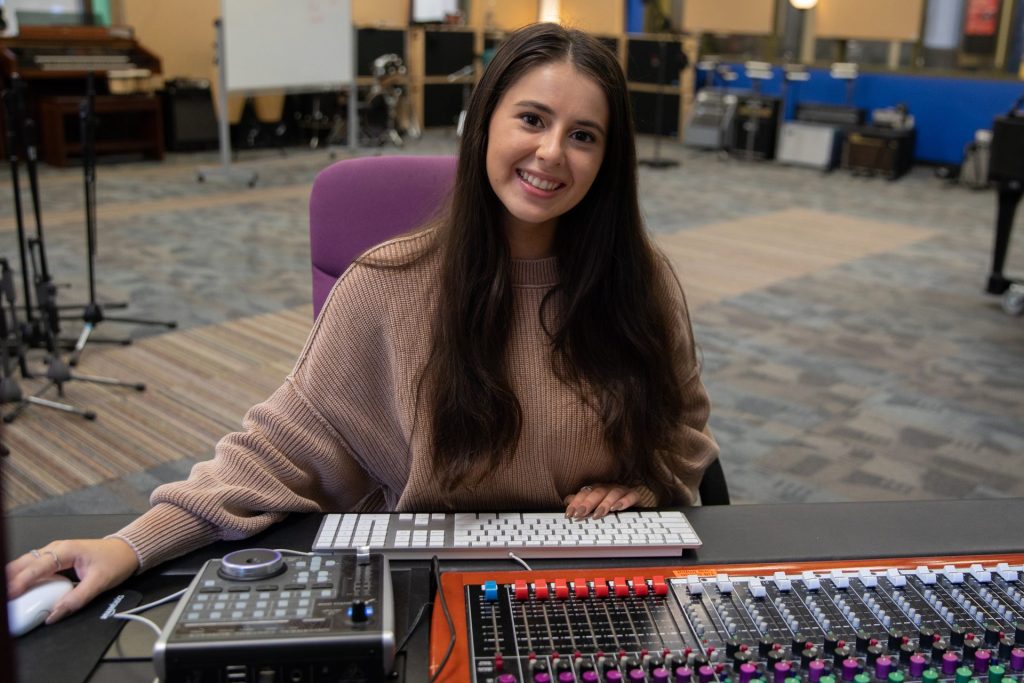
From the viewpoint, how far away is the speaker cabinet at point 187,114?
8.05m

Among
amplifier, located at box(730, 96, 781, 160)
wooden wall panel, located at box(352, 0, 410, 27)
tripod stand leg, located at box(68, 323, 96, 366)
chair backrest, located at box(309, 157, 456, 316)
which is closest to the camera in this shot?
chair backrest, located at box(309, 157, 456, 316)

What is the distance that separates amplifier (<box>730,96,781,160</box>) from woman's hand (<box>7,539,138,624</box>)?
8458mm

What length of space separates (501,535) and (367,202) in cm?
72

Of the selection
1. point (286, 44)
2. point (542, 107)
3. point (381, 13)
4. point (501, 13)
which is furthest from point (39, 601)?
point (501, 13)

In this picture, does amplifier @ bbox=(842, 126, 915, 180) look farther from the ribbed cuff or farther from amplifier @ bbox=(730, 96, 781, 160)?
the ribbed cuff

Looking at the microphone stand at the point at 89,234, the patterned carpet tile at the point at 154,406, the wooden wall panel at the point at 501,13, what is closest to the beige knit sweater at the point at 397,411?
the patterned carpet tile at the point at 154,406

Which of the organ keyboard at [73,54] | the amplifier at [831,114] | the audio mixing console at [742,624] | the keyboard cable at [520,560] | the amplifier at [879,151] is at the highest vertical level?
the organ keyboard at [73,54]

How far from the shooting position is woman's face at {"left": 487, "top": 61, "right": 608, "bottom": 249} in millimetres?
1129

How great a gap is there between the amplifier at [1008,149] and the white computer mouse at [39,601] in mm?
4242

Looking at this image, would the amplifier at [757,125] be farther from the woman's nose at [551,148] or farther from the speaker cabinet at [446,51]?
the woman's nose at [551,148]

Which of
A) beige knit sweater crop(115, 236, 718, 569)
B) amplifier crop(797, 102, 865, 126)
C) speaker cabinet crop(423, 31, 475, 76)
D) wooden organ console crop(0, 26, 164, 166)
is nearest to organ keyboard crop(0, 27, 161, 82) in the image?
wooden organ console crop(0, 26, 164, 166)

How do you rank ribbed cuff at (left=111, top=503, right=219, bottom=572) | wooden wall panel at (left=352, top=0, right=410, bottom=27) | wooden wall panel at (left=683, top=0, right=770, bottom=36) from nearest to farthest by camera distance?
ribbed cuff at (left=111, top=503, right=219, bottom=572)
wooden wall panel at (left=683, top=0, right=770, bottom=36)
wooden wall panel at (left=352, top=0, right=410, bottom=27)

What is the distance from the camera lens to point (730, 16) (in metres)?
9.29

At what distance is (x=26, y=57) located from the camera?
707 cm
